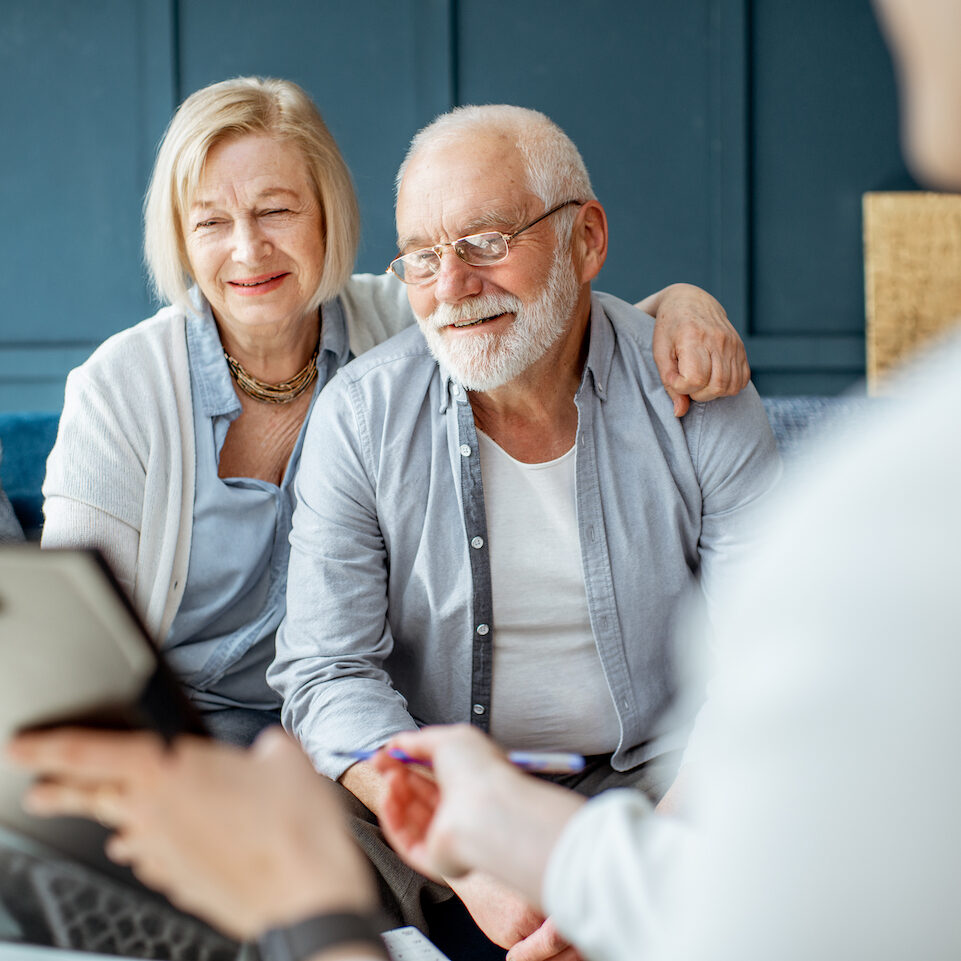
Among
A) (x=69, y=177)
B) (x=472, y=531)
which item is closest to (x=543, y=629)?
(x=472, y=531)

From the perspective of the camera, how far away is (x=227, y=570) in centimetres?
191

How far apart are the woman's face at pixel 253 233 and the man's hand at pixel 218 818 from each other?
1.33m

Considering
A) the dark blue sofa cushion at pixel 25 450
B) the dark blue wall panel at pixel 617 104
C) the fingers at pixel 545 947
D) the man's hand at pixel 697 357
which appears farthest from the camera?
the dark blue wall panel at pixel 617 104

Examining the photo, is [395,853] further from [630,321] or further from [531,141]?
[531,141]

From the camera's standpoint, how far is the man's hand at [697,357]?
1.67 meters

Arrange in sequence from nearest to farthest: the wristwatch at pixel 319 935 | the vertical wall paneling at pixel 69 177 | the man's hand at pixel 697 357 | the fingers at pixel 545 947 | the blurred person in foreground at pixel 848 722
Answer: the blurred person in foreground at pixel 848 722
the wristwatch at pixel 319 935
the fingers at pixel 545 947
the man's hand at pixel 697 357
the vertical wall paneling at pixel 69 177

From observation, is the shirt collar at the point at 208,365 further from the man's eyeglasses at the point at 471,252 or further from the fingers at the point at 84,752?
the fingers at the point at 84,752

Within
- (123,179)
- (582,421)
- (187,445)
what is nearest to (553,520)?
(582,421)

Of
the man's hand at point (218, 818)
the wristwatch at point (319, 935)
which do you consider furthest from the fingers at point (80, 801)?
the wristwatch at point (319, 935)

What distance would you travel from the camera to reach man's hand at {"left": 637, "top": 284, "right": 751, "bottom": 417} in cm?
167

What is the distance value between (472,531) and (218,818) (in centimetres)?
104

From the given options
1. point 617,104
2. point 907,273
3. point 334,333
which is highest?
point 617,104

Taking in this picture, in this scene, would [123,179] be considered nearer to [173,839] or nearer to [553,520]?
[553,520]

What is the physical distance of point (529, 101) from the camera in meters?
3.92
